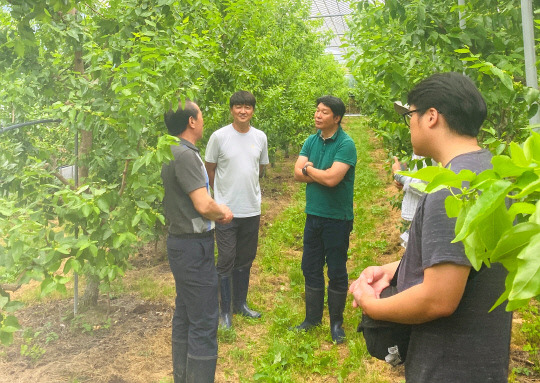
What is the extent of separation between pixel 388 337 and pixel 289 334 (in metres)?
2.69

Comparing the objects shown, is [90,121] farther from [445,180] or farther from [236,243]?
[445,180]

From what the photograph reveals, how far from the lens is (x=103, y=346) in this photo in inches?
163

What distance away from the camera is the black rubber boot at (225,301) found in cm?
470

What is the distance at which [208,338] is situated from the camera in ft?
10.9

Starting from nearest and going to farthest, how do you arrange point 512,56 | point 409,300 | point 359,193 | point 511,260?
point 511,260, point 409,300, point 512,56, point 359,193

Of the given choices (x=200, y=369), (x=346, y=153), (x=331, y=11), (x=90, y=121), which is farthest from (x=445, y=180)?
(x=331, y=11)

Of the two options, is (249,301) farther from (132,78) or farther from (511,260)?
(511,260)

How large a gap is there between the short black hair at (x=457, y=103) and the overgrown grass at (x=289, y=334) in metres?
2.68

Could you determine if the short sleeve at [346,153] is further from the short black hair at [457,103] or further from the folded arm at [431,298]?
the folded arm at [431,298]

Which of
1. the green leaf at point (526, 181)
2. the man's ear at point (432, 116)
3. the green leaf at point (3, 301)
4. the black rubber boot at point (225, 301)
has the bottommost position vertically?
the black rubber boot at point (225, 301)

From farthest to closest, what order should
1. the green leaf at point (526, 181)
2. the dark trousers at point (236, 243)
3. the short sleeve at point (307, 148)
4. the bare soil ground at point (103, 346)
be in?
1. the dark trousers at point (236, 243)
2. the short sleeve at point (307, 148)
3. the bare soil ground at point (103, 346)
4. the green leaf at point (526, 181)

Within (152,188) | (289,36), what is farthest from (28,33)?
(289,36)

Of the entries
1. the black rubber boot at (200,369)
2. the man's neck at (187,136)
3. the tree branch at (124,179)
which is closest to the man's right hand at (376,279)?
the black rubber boot at (200,369)

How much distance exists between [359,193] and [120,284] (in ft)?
21.9
